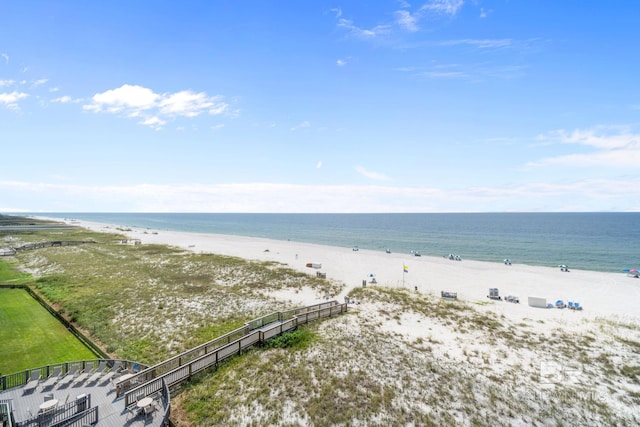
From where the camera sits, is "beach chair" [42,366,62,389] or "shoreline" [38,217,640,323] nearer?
"beach chair" [42,366,62,389]

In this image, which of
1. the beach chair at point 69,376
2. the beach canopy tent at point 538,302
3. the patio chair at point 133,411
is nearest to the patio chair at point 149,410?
the patio chair at point 133,411

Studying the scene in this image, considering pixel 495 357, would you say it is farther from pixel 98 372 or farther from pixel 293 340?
pixel 98 372

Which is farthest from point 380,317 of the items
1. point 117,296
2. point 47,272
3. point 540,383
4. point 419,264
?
point 47,272

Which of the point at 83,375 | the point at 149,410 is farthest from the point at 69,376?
the point at 149,410

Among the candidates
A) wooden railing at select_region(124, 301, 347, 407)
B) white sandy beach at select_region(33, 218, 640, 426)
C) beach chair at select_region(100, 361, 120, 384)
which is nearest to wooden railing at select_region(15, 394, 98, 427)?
wooden railing at select_region(124, 301, 347, 407)

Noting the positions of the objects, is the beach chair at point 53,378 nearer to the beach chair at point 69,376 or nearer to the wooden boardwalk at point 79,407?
the wooden boardwalk at point 79,407

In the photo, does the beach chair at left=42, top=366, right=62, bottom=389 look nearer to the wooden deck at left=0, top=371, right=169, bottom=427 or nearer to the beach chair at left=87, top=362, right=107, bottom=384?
the wooden deck at left=0, top=371, right=169, bottom=427
